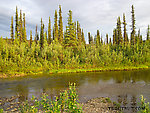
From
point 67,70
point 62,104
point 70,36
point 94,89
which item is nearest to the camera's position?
point 62,104

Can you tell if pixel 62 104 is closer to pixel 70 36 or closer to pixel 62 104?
pixel 62 104

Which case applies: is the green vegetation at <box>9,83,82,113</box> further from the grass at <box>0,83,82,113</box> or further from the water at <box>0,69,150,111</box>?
the water at <box>0,69,150,111</box>

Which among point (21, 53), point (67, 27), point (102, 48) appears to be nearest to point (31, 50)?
point (21, 53)

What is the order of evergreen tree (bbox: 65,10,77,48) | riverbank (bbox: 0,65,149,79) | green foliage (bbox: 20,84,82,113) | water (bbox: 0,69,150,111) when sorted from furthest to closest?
evergreen tree (bbox: 65,10,77,48), riverbank (bbox: 0,65,149,79), water (bbox: 0,69,150,111), green foliage (bbox: 20,84,82,113)

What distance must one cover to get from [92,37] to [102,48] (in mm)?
46415

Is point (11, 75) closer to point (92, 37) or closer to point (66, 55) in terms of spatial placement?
point (66, 55)

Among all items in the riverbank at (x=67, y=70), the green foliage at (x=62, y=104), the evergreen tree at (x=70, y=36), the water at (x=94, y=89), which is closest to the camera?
the green foliage at (x=62, y=104)

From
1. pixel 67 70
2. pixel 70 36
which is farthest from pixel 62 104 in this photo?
→ pixel 70 36

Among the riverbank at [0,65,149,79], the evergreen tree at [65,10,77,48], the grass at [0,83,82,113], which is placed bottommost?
the riverbank at [0,65,149,79]

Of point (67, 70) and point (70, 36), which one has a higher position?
point (70, 36)

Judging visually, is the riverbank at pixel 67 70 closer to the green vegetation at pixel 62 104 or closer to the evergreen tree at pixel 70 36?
the evergreen tree at pixel 70 36

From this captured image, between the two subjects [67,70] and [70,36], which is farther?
[70,36]

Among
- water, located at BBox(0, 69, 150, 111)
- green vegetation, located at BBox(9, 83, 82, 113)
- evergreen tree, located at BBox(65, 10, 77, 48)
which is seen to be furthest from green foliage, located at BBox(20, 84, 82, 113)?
evergreen tree, located at BBox(65, 10, 77, 48)

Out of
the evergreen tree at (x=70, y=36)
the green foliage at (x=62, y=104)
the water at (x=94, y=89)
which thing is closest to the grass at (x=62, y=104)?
the green foliage at (x=62, y=104)
